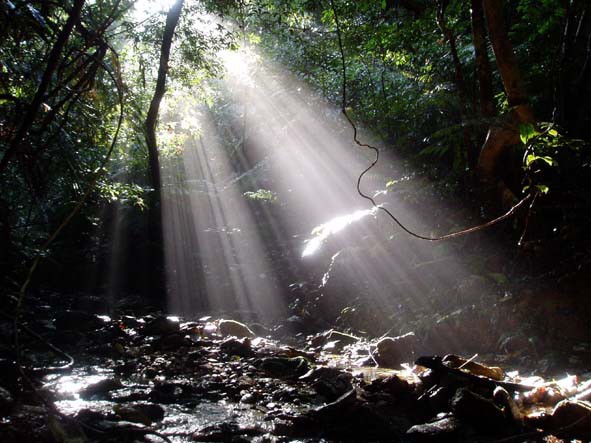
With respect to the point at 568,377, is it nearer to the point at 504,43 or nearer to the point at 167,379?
the point at 504,43

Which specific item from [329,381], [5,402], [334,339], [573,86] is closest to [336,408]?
[329,381]

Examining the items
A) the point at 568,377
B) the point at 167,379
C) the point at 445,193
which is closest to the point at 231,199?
the point at 445,193

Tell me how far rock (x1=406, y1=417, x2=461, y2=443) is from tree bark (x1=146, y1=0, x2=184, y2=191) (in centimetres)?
712

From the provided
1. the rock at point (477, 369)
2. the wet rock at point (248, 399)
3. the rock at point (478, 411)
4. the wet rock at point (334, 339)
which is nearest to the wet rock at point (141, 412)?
the wet rock at point (248, 399)

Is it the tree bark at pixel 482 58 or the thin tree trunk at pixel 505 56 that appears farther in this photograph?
the tree bark at pixel 482 58

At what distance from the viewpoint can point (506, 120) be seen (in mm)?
4422

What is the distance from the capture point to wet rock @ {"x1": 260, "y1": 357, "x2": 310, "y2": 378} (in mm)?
4055

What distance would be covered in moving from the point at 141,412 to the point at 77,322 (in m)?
3.53

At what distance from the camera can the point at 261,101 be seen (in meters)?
17.2

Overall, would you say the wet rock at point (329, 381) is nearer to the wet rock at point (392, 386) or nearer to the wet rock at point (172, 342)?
the wet rock at point (392, 386)

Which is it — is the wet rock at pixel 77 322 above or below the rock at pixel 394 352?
above

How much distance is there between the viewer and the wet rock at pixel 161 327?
18.4 ft

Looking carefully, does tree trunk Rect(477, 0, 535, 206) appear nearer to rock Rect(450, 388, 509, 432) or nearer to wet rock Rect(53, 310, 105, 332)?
rock Rect(450, 388, 509, 432)

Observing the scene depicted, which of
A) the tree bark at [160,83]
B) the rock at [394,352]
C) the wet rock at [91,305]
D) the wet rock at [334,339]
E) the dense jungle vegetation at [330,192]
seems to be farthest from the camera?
the tree bark at [160,83]
